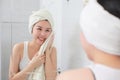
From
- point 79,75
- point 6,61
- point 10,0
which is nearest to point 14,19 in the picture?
point 10,0

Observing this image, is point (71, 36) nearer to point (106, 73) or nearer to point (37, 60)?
point (37, 60)

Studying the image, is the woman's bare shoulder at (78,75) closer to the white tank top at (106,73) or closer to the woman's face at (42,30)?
the white tank top at (106,73)

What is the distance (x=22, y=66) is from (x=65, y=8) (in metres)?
0.35

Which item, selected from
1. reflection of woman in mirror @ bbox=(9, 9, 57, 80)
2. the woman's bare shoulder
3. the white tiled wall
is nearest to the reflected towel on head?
reflection of woman in mirror @ bbox=(9, 9, 57, 80)

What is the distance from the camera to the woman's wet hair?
0.32m

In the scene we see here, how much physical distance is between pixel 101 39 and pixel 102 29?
2 centimetres

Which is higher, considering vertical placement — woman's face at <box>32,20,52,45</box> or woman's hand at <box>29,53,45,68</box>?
woman's face at <box>32,20,52,45</box>

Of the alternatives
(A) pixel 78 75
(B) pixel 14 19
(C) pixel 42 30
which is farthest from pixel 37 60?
(A) pixel 78 75

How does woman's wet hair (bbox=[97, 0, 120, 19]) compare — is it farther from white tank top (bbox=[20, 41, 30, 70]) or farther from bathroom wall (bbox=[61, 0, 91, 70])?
white tank top (bbox=[20, 41, 30, 70])

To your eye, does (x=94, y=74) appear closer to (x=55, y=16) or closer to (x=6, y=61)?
(x=55, y=16)

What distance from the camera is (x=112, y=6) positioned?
0.32 meters

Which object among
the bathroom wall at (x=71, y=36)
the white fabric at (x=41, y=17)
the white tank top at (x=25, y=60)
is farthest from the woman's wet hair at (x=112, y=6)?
the white tank top at (x=25, y=60)

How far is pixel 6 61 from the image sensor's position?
1153 millimetres

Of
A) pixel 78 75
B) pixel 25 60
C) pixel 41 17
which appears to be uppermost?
pixel 41 17
